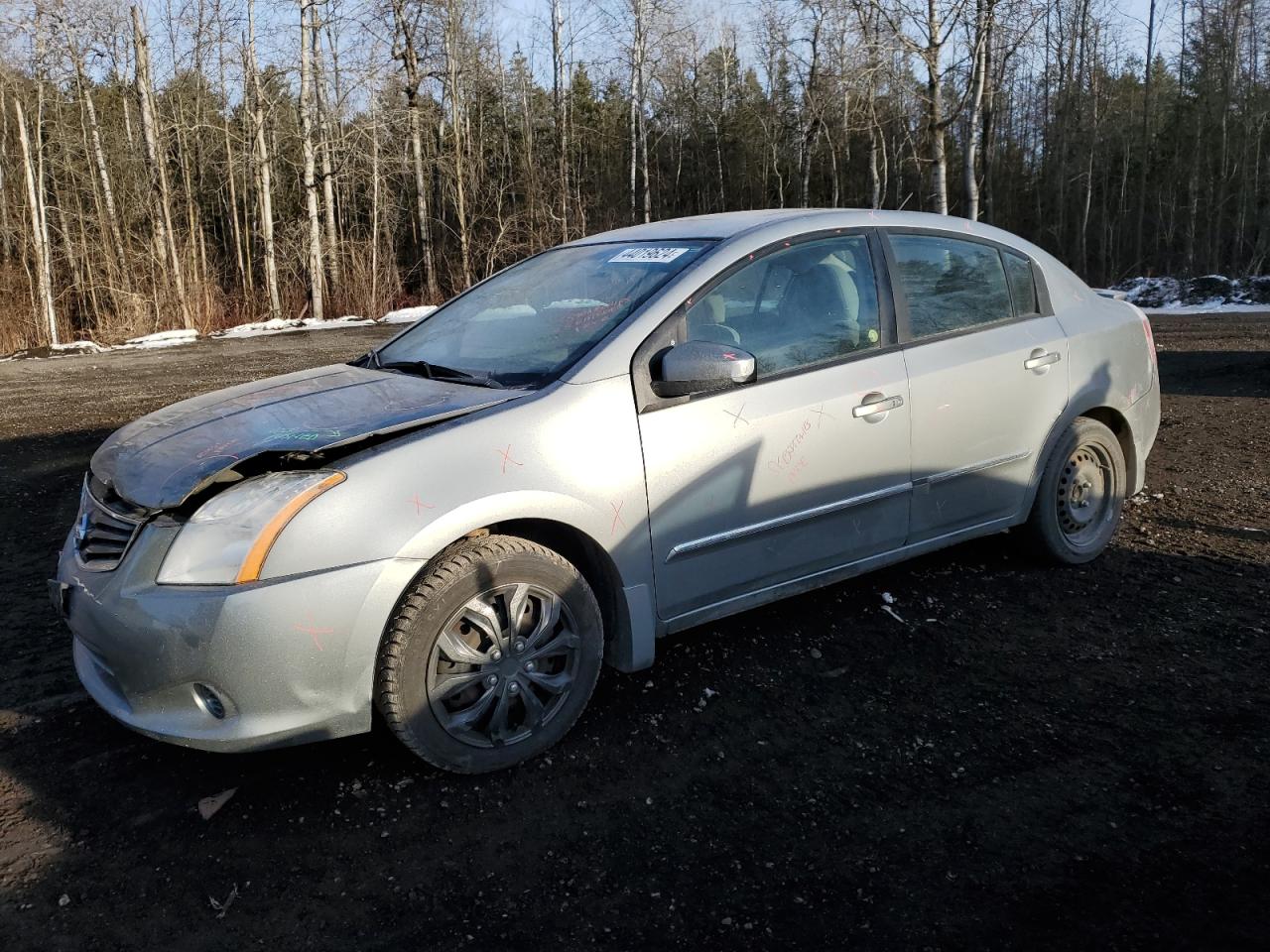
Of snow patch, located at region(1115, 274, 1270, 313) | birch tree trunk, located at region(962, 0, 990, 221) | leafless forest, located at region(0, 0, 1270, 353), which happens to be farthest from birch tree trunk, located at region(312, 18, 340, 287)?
snow patch, located at region(1115, 274, 1270, 313)

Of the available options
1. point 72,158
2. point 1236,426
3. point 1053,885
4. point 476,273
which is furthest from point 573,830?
point 72,158

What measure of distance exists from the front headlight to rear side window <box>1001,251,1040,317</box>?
3204 mm

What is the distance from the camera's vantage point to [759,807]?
112 inches

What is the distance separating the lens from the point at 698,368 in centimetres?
320

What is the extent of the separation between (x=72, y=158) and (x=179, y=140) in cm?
367

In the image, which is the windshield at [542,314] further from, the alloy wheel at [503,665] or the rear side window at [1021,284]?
the rear side window at [1021,284]

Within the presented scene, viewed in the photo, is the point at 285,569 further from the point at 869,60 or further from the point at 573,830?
the point at 869,60

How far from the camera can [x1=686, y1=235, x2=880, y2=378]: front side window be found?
3520mm

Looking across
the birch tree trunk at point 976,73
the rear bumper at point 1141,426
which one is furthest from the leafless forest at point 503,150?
the rear bumper at point 1141,426

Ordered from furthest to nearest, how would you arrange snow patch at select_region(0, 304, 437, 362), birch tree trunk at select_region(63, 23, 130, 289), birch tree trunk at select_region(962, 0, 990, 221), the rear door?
birch tree trunk at select_region(63, 23, 130, 289) → birch tree trunk at select_region(962, 0, 990, 221) → snow patch at select_region(0, 304, 437, 362) → the rear door

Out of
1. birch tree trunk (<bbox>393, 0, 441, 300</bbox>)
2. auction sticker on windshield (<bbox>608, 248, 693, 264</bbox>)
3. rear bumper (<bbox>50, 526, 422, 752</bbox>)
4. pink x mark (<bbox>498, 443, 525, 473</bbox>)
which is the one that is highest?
birch tree trunk (<bbox>393, 0, 441, 300</bbox>)

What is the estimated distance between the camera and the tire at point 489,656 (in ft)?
9.23

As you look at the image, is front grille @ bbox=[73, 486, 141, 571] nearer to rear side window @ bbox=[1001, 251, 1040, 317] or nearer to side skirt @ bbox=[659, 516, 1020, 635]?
side skirt @ bbox=[659, 516, 1020, 635]

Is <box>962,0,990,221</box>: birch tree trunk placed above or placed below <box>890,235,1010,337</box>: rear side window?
above
